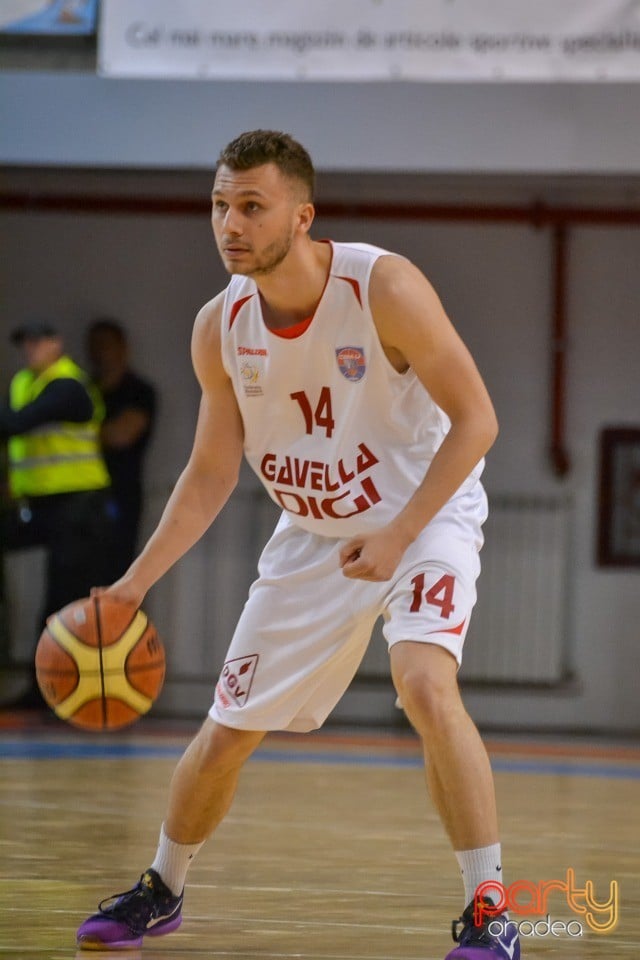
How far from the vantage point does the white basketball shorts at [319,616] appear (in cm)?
324

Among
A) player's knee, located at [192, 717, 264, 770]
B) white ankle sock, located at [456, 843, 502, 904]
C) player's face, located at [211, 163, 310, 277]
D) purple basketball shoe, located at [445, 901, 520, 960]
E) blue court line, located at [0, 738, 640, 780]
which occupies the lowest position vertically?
blue court line, located at [0, 738, 640, 780]

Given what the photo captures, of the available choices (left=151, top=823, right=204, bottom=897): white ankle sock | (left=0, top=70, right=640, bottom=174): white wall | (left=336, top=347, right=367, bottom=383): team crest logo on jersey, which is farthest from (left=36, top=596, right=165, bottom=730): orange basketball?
(left=0, top=70, right=640, bottom=174): white wall

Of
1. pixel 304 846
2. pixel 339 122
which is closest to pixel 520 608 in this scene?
pixel 339 122

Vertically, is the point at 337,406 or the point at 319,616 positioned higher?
the point at 337,406

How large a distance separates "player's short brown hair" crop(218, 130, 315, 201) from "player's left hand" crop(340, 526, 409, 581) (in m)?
0.78

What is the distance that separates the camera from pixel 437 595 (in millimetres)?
3180

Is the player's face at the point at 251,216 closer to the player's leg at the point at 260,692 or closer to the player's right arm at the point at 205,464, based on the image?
the player's right arm at the point at 205,464

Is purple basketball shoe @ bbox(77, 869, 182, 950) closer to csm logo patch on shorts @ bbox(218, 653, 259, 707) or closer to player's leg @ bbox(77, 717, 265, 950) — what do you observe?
player's leg @ bbox(77, 717, 265, 950)

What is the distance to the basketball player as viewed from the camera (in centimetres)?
317

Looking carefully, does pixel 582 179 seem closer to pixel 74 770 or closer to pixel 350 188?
pixel 350 188

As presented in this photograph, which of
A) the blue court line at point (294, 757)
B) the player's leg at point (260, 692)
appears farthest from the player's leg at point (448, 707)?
the blue court line at point (294, 757)

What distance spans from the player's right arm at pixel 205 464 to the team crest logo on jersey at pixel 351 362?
30cm

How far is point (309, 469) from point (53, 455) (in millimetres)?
4753

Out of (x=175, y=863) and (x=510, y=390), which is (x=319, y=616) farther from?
(x=510, y=390)
